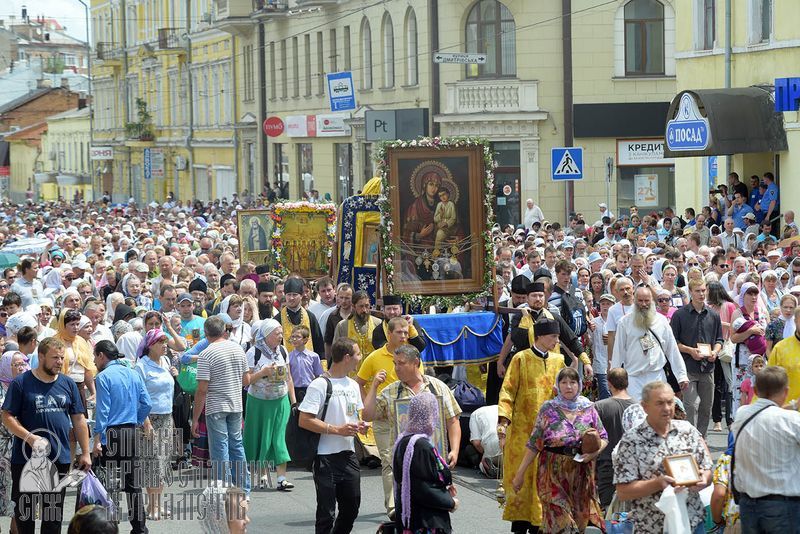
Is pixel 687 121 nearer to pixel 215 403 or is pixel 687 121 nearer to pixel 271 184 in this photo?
pixel 215 403

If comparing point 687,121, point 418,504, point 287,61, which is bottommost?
point 418,504

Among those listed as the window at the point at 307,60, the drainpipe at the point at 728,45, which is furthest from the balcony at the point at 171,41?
the drainpipe at the point at 728,45

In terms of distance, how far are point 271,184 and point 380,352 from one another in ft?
138

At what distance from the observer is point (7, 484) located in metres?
11.6

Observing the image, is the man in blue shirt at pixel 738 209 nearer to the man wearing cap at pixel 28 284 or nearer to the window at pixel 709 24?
the window at pixel 709 24

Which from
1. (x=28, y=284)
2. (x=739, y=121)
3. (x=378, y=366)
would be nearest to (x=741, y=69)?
(x=739, y=121)

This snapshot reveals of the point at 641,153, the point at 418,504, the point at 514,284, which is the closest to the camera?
the point at 418,504

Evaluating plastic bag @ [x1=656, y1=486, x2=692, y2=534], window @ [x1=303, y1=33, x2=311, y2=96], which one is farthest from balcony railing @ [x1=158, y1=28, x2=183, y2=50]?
plastic bag @ [x1=656, y1=486, x2=692, y2=534]

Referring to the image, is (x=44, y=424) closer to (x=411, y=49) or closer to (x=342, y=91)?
(x=342, y=91)

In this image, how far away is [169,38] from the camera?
66.9 metres

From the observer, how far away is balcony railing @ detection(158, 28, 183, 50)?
217ft

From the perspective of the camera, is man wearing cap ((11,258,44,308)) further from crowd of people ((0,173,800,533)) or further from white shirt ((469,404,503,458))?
white shirt ((469,404,503,458))

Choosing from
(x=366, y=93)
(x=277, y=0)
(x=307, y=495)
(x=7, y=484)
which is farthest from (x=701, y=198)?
(x=277, y=0)

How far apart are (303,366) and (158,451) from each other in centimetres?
207
